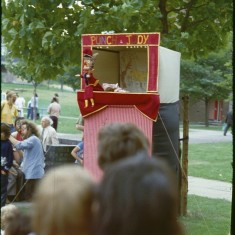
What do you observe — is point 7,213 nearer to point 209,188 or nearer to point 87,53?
point 87,53

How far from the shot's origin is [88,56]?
823 cm

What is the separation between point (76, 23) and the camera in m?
10.9

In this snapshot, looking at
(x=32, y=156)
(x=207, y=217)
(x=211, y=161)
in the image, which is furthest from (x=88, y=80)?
(x=211, y=161)

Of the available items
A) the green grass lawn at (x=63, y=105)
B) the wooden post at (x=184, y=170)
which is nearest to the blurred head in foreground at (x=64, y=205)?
the wooden post at (x=184, y=170)

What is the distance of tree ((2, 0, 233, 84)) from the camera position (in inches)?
401

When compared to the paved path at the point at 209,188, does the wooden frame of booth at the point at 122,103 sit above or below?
above

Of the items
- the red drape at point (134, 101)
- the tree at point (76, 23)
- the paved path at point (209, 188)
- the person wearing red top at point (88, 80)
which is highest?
the tree at point (76, 23)

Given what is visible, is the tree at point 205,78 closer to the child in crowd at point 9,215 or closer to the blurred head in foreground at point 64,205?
the child in crowd at point 9,215

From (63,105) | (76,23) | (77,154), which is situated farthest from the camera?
(63,105)

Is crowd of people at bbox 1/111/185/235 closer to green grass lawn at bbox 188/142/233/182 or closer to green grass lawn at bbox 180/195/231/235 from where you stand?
green grass lawn at bbox 180/195/231/235

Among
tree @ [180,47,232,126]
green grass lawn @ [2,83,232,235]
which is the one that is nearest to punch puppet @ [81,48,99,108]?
green grass lawn @ [2,83,232,235]

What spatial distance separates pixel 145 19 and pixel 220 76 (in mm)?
20895

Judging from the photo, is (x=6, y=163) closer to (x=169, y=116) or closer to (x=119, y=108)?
(x=119, y=108)

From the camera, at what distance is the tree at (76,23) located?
33.4 ft
